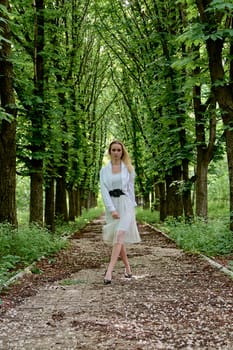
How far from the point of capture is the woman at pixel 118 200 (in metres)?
8.18

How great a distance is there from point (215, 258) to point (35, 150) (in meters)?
7.27

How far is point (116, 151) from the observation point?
8.32 meters

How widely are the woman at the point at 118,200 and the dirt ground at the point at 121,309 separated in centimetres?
70

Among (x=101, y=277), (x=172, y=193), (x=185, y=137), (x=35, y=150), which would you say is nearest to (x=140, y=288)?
(x=101, y=277)

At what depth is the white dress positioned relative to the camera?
823cm

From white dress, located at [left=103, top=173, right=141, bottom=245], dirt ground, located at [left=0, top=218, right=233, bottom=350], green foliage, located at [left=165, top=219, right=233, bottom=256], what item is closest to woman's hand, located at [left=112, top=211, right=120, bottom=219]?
white dress, located at [left=103, top=173, right=141, bottom=245]

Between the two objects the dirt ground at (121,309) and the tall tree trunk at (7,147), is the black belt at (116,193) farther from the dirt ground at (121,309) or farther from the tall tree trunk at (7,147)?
the tall tree trunk at (7,147)

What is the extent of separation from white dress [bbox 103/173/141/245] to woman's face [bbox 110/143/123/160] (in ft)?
0.96

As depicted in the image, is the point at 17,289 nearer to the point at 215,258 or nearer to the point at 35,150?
the point at 215,258

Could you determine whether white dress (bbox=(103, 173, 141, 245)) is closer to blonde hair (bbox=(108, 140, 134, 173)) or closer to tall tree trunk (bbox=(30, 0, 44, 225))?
blonde hair (bbox=(108, 140, 134, 173))

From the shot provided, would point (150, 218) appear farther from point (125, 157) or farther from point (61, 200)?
point (125, 157)

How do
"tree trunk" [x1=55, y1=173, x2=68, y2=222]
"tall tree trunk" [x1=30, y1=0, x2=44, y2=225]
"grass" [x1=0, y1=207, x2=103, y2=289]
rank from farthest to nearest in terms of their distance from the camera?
"tree trunk" [x1=55, y1=173, x2=68, y2=222], "tall tree trunk" [x1=30, y1=0, x2=44, y2=225], "grass" [x1=0, y1=207, x2=103, y2=289]

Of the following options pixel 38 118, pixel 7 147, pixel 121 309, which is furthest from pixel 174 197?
pixel 121 309

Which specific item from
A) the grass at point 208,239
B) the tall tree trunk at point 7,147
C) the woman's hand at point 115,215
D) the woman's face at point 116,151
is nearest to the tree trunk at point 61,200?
the grass at point 208,239
